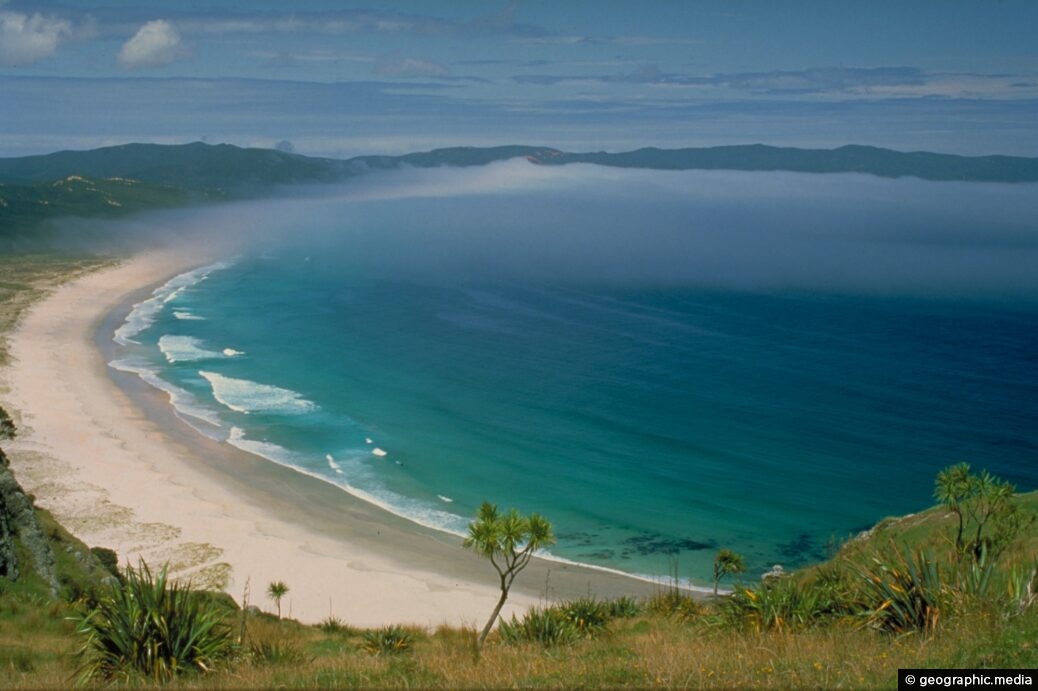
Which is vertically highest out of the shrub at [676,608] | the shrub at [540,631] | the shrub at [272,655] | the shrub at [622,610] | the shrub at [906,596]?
the shrub at [906,596]

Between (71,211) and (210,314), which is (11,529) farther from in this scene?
(71,211)

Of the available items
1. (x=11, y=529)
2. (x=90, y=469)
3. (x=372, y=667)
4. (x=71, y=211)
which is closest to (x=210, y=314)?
(x=90, y=469)

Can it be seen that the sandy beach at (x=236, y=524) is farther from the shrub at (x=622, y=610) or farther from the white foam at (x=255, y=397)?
the shrub at (x=622, y=610)

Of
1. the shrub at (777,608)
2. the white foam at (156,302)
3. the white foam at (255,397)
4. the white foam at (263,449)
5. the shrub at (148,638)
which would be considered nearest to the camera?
the shrub at (148,638)

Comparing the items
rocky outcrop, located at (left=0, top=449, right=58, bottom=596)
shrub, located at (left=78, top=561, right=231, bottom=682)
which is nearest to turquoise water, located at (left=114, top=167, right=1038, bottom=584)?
rocky outcrop, located at (left=0, top=449, right=58, bottom=596)

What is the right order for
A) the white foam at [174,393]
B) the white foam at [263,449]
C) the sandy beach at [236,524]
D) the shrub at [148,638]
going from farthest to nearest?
1. the white foam at [174,393]
2. the white foam at [263,449]
3. the sandy beach at [236,524]
4. the shrub at [148,638]

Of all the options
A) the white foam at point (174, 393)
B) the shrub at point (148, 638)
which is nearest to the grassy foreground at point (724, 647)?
the shrub at point (148, 638)
